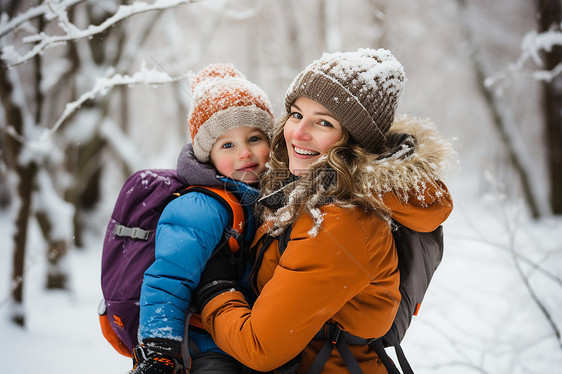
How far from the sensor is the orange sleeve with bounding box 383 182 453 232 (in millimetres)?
1510

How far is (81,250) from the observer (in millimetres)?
7684

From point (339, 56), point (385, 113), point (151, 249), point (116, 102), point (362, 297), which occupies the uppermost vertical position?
point (339, 56)

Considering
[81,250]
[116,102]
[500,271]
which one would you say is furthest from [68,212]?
[116,102]

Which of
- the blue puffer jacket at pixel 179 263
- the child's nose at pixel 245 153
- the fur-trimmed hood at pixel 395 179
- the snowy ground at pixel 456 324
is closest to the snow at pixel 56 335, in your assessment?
the snowy ground at pixel 456 324

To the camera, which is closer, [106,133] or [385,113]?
[385,113]

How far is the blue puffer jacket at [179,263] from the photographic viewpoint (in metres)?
1.65

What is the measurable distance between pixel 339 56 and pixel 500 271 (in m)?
5.20

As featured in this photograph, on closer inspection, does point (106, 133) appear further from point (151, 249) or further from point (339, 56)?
point (339, 56)

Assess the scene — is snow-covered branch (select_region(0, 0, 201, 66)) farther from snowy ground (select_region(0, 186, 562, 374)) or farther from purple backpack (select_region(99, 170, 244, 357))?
snowy ground (select_region(0, 186, 562, 374))

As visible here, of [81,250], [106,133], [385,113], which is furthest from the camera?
[81,250]

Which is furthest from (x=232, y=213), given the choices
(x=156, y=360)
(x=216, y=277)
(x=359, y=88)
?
(x=359, y=88)

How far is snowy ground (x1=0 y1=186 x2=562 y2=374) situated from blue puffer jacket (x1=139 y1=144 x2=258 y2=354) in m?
1.67

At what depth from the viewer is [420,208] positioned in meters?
1.53

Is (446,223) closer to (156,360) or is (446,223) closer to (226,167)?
(226,167)
